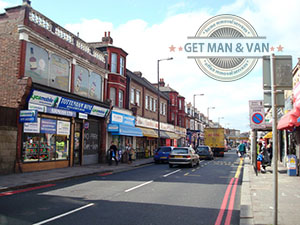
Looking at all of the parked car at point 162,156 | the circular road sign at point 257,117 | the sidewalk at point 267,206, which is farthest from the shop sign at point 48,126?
the sidewalk at point 267,206

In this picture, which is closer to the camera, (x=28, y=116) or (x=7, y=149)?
(x=7, y=149)

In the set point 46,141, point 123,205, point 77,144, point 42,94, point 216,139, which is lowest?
point 123,205

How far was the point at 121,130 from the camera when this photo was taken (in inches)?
982

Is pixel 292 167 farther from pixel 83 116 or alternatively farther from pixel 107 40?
pixel 107 40

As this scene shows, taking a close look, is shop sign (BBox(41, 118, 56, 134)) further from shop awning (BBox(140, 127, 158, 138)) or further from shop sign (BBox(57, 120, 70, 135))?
shop awning (BBox(140, 127, 158, 138))

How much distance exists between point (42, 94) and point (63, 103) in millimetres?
2164

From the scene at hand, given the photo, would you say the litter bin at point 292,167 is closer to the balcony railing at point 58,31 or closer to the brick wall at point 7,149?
the brick wall at point 7,149

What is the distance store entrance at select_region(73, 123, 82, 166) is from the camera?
20609 mm

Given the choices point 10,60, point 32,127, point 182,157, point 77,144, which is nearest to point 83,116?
point 77,144

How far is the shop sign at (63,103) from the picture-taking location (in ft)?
53.0

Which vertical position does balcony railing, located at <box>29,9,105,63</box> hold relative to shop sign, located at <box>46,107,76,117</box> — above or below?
above

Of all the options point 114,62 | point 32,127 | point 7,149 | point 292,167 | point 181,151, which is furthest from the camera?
point 114,62

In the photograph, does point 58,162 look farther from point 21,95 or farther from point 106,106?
point 106,106

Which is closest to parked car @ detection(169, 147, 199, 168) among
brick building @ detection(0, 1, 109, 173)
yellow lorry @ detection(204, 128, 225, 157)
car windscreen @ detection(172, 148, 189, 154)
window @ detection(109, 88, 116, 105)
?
car windscreen @ detection(172, 148, 189, 154)
